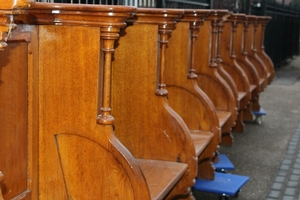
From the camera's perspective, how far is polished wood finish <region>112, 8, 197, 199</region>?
11.0 ft

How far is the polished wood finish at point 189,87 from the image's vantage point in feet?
13.8

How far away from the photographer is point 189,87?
4.30 m

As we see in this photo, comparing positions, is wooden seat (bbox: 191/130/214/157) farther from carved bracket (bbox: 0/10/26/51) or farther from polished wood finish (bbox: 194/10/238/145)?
carved bracket (bbox: 0/10/26/51)

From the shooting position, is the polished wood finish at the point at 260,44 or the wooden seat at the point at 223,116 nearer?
the wooden seat at the point at 223,116

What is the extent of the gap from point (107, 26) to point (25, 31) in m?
0.34

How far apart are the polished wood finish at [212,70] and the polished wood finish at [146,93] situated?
5.11 ft

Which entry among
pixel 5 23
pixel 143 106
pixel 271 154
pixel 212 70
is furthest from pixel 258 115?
pixel 5 23

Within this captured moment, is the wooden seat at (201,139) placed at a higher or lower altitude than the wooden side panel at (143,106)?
lower

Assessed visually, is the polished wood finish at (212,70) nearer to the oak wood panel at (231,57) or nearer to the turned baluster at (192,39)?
the turned baluster at (192,39)

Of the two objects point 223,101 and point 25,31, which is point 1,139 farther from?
point 223,101

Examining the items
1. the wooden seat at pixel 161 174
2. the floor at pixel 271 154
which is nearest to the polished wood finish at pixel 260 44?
the floor at pixel 271 154

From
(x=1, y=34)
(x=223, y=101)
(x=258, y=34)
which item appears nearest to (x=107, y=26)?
(x=1, y=34)

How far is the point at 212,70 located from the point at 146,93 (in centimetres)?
185

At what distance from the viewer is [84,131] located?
254 cm
